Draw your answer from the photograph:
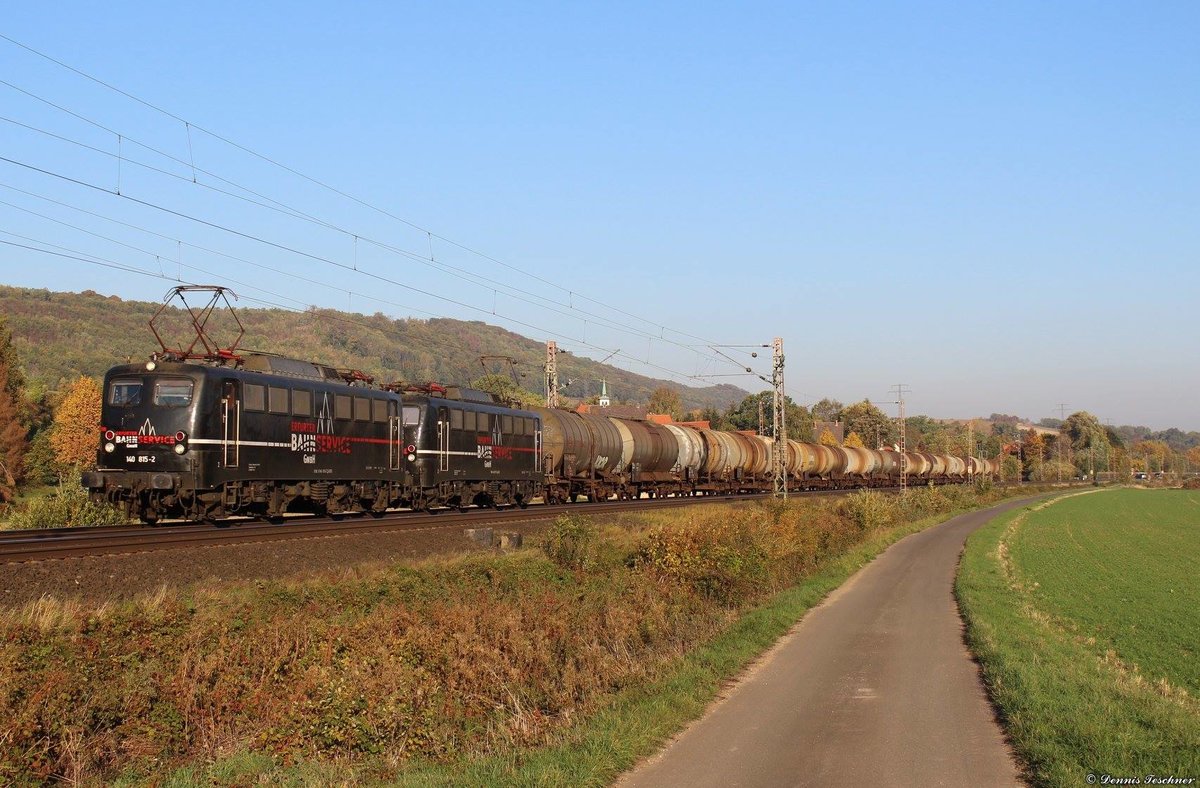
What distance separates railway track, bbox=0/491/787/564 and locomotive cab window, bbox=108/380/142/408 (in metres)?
3.26

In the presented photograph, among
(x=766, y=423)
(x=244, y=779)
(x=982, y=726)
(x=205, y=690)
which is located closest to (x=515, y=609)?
→ (x=205, y=690)

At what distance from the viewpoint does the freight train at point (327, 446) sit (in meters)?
25.3

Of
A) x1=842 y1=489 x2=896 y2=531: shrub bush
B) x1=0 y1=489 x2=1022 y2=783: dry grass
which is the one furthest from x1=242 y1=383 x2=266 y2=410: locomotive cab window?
x1=842 y1=489 x2=896 y2=531: shrub bush

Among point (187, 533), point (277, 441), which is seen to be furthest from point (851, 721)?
point (277, 441)

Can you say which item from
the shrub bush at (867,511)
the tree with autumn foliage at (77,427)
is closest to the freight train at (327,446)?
the shrub bush at (867,511)

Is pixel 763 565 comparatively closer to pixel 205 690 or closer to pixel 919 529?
pixel 205 690

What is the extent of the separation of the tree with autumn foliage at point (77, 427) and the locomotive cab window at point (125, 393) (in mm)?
78018

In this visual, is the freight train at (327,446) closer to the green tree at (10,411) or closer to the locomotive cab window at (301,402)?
the locomotive cab window at (301,402)

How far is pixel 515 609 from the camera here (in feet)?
61.2

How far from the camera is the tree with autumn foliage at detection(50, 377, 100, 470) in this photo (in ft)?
317

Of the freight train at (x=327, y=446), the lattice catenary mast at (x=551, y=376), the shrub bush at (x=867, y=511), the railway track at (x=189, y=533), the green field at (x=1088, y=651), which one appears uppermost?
the lattice catenary mast at (x=551, y=376)

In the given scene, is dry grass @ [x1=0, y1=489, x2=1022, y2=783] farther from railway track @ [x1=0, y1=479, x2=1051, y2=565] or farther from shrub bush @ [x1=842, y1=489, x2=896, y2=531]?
shrub bush @ [x1=842, y1=489, x2=896, y2=531]

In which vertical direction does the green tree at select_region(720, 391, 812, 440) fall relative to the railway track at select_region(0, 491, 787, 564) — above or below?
above

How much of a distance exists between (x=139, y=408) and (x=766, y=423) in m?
128
